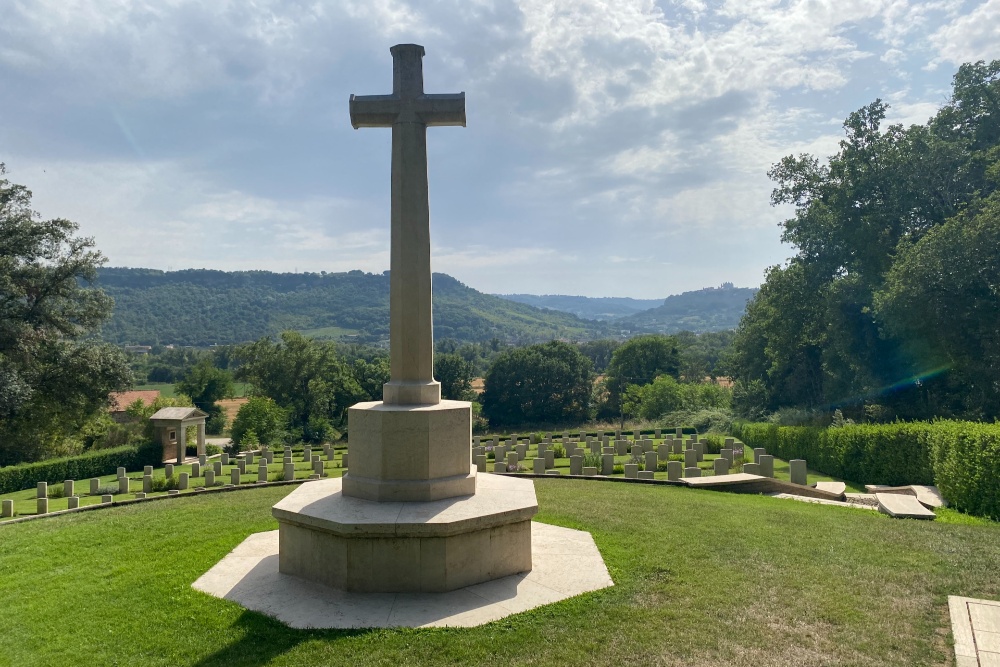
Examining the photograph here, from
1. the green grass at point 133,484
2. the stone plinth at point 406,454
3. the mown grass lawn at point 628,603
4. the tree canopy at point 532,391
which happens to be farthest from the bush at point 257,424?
the tree canopy at point 532,391

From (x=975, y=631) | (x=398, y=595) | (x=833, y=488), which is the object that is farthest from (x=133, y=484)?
(x=975, y=631)

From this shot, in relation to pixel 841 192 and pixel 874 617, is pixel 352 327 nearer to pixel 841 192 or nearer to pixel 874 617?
pixel 841 192

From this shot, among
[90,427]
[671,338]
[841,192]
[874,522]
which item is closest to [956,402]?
[841,192]

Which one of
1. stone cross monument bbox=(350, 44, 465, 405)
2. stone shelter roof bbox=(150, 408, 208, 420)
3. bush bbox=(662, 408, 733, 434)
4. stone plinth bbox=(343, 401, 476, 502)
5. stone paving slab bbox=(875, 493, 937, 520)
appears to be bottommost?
bush bbox=(662, 408, 733, 434)

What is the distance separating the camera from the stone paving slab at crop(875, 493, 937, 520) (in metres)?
10.0

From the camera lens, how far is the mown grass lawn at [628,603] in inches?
179

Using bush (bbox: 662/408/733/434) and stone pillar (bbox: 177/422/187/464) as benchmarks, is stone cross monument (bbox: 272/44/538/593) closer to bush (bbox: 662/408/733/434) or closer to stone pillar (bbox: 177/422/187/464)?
stone pillar (bbox: 177/422/187/464)

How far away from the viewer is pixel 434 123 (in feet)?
23.8

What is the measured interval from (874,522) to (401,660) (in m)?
7.78

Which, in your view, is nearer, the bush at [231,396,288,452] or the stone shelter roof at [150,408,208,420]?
the stone shelter roof at [150,408,208,420]

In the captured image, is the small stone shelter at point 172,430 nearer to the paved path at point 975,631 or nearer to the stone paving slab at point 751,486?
the stone paving slab at point 751,486

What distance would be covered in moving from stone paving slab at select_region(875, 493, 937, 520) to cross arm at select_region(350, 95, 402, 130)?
10.5 m

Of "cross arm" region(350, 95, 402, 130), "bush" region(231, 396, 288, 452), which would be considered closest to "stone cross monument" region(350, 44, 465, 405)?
"cross arm" region(350, 95, 402, 130)

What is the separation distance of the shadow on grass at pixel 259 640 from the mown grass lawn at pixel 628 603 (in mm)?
17
